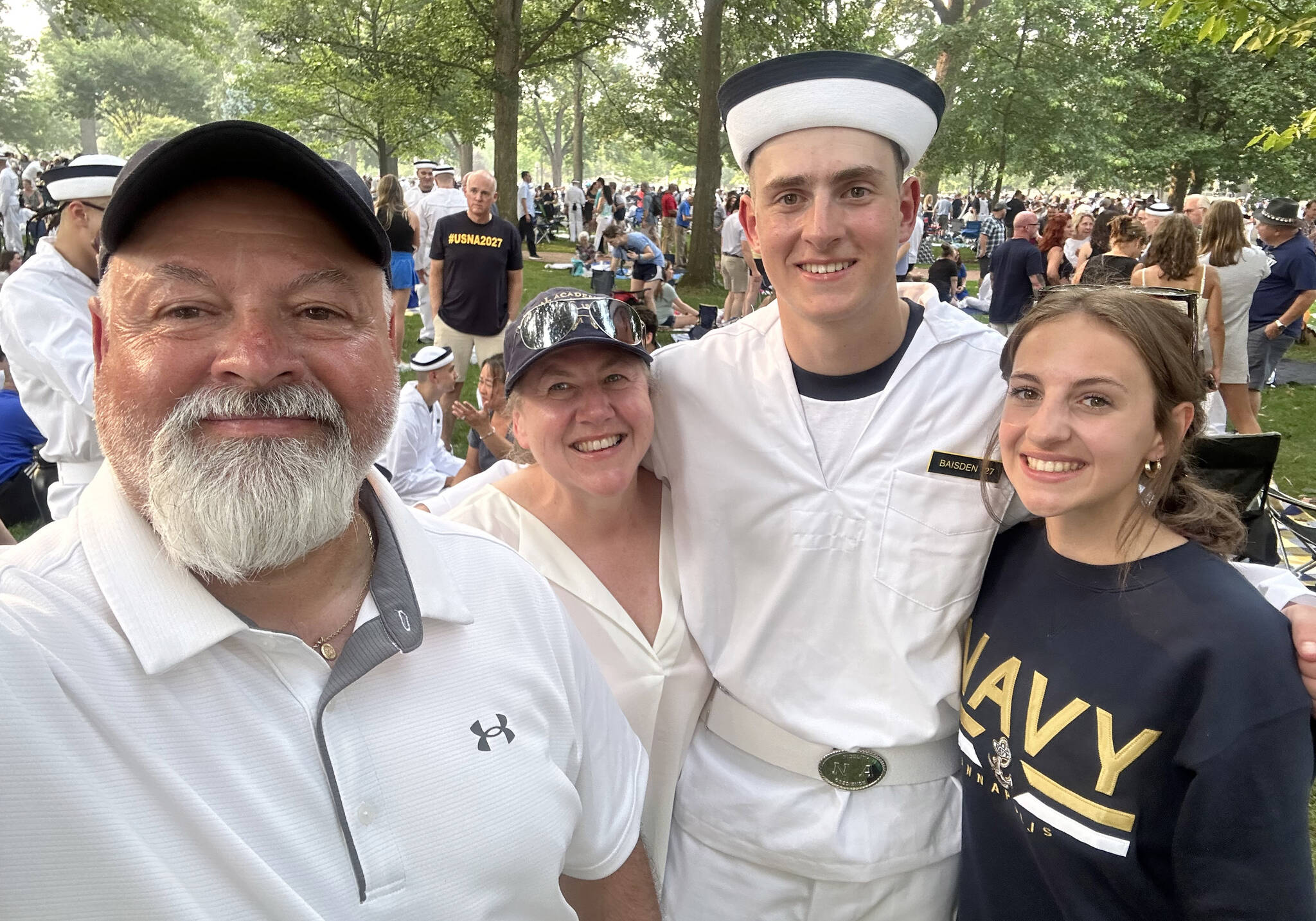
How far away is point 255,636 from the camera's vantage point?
111 centimetres

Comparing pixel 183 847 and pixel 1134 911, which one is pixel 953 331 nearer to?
pixel 1134 911

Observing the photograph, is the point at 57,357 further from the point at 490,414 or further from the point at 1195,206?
the point at 1195,206

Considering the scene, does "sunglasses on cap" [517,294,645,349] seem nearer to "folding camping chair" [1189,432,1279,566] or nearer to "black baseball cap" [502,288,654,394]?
"black baseball cap" [502,288,654,394]

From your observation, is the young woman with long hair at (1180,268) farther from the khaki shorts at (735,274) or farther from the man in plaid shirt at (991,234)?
the man in plaid shirt at (991,234)

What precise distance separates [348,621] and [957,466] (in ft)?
4.46

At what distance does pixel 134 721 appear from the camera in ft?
3.26

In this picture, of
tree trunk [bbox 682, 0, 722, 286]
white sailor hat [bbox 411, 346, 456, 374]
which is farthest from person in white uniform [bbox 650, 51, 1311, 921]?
tree trunk [bbox 682, 0, 722, 286]

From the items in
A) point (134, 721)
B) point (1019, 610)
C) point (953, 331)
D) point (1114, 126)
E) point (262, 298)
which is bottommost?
point (1019, 610)

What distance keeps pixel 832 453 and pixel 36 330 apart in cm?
309

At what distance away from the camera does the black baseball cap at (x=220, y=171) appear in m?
1.14

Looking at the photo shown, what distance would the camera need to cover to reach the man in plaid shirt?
20.2 meters

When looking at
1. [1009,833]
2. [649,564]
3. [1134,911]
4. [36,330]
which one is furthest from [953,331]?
[36,330]

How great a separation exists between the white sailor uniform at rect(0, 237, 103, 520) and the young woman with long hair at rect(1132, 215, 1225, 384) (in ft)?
22.0

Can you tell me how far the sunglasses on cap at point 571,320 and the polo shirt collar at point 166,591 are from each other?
2.66 feet
